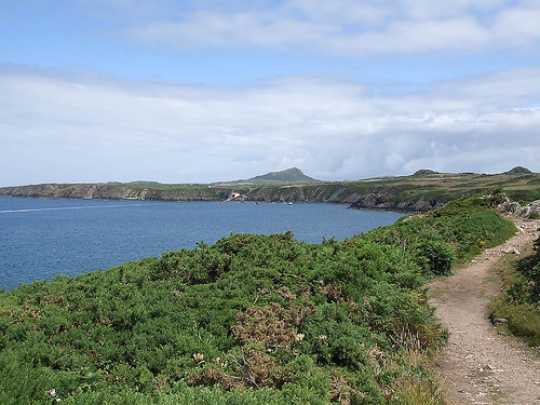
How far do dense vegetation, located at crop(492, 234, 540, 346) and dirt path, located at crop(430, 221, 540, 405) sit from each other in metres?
0.43

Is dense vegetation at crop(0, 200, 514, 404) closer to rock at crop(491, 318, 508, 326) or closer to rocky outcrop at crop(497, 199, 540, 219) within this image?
rock at crop(491, 318, 508, 326)

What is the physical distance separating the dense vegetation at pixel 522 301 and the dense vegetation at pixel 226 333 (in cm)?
271

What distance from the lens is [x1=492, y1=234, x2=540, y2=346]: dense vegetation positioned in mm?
14570

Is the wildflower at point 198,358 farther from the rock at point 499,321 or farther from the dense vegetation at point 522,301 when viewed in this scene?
the rock at point 499,321

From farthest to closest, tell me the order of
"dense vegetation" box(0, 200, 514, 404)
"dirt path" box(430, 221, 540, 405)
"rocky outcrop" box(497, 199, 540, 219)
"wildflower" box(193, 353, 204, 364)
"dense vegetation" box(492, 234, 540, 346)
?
"rocky outcrop" box(497, 199, 540, 219), "dense vegetation" box(492, 234, 540, 346), "dirt path" box(430, 221, 540, 405), "wildflower" box(193, 353, 204, 364), "dense vegetation" box(0, 200, 514, 404)

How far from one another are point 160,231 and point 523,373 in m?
86.2

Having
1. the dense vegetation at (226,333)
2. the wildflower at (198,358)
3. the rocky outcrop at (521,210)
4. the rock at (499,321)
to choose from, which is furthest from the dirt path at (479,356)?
the rocky outcrop at (521,210)

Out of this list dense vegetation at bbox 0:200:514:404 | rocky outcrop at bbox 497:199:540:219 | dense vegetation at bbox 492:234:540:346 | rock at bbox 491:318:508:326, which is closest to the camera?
dense vegetation at bbox 0:200:514:404

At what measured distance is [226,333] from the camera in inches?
472

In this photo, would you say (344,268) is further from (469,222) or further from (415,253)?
(469,222)

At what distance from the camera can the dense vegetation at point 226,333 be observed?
894cm

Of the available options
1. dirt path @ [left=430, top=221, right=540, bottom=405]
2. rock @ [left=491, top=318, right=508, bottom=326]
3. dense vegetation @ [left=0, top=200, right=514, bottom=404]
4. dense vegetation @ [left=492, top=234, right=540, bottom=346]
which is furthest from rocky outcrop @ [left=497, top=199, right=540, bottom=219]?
rock @ [left=491, top=318, right=508, bottom=326]

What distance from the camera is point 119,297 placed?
45.8 ft

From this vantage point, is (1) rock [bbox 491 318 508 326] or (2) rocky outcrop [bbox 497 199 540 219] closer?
(1) rock [bbox 491 318 508 326]
